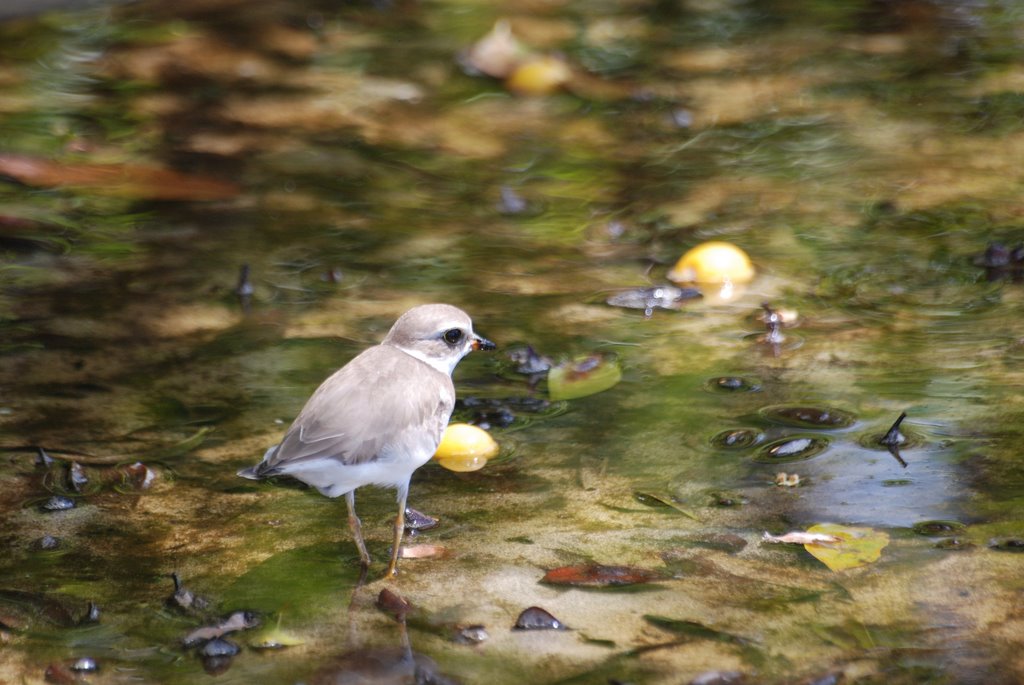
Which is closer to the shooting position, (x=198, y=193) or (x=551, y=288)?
(x=551, y=288)

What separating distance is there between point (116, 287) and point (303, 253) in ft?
3.03

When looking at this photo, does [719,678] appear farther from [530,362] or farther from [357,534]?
[530,362]

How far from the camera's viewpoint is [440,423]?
4.30 metres

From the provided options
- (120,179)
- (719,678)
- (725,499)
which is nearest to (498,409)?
(725,499)

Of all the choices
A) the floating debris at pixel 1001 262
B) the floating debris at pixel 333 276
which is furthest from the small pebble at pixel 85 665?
the floating debris at pixel 1001 262

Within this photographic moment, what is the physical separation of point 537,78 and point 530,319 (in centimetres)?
318

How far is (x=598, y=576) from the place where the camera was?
13.1 feet

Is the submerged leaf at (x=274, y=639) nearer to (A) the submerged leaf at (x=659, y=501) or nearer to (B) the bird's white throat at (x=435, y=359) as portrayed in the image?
(B) the bird's white throat at (x=435, y=359)

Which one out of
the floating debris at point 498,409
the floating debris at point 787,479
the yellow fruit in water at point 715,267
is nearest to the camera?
the floating debris at point 787,479

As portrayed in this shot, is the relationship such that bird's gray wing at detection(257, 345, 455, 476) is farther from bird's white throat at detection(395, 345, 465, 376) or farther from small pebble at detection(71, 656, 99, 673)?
small pebble at detection(71, 656, 99, 673)

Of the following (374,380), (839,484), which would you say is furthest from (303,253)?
(839,484)

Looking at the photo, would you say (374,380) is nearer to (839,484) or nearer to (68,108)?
(839,484)

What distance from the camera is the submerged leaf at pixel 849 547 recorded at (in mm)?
3982

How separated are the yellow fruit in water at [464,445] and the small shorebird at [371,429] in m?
0.32
